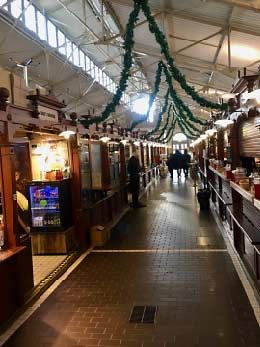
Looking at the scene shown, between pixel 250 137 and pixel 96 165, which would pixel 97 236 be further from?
pixel 250 137

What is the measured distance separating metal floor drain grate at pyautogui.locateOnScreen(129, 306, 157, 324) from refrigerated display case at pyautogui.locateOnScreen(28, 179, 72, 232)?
3.10m

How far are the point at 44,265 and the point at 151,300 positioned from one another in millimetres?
2442

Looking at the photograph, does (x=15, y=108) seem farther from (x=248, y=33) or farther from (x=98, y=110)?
(x=98, y=110)

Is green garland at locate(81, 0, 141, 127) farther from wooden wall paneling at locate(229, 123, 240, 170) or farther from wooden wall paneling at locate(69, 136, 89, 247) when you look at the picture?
wooden wall paneling at locate(229, 123, 240, 170)

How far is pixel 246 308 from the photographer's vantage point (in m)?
4.60

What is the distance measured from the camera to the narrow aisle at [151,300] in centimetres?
405

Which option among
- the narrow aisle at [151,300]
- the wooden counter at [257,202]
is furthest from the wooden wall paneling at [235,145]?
the wooden counter at [257,202]

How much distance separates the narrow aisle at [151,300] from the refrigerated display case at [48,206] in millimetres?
933

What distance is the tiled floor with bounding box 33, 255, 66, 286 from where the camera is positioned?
6.11 metres

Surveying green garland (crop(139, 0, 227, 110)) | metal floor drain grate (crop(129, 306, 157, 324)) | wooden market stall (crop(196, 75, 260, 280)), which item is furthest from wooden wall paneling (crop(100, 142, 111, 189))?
metal floor drain grate (crop(129, 306, 157, 324))

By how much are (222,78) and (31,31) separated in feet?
27.1

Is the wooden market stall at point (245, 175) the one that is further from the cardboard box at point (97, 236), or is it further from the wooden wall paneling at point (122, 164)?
the wooden wall paneling at point (122, 164)

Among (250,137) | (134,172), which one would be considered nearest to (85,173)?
(250,137)

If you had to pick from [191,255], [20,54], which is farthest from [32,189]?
[20,54]
